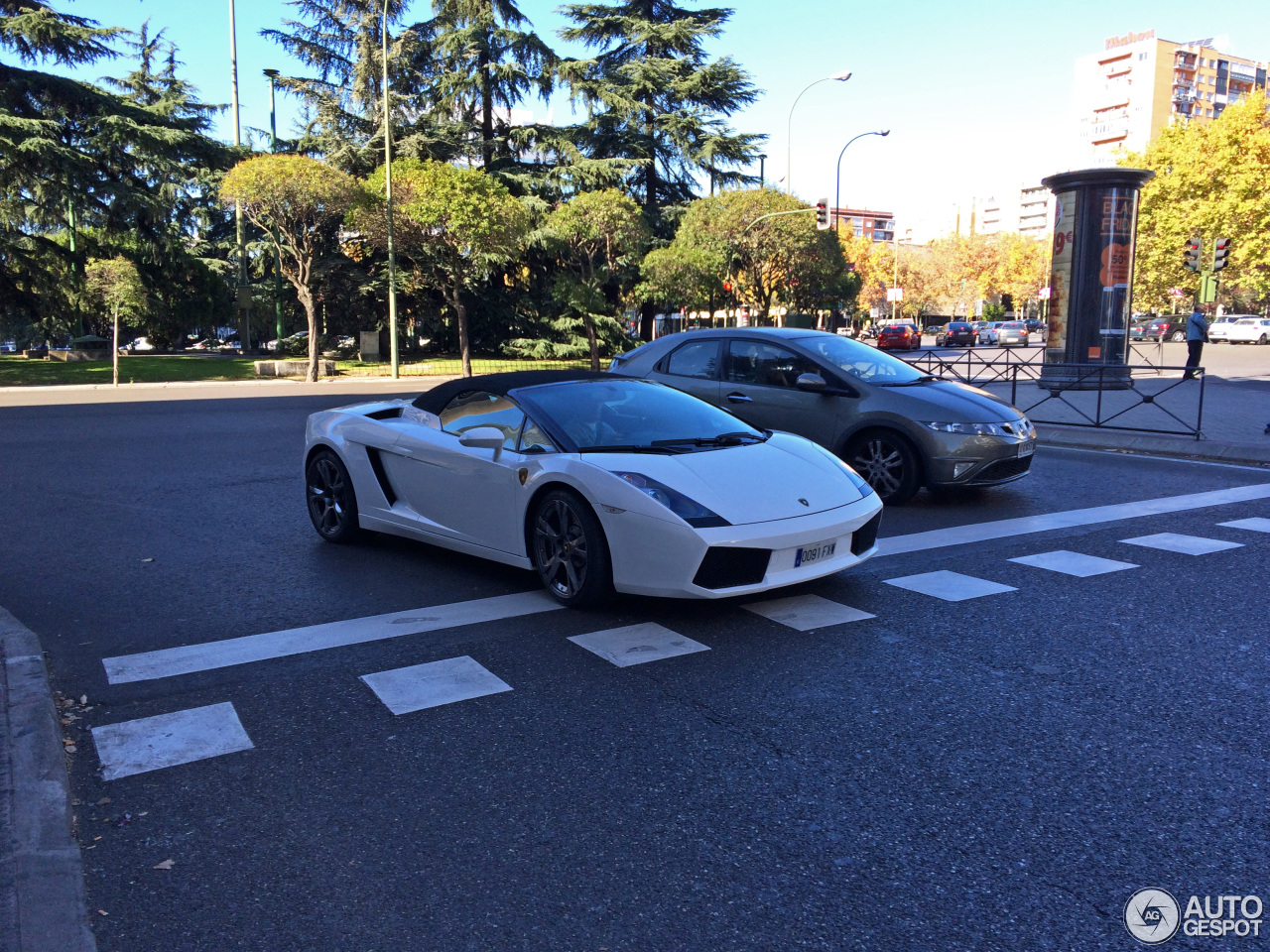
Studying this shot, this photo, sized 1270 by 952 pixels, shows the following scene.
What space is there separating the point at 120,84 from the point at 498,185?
26960 millimetres

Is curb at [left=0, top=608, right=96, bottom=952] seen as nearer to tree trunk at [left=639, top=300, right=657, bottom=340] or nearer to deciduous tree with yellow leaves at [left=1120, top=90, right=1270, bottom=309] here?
tree trunk at [left=639, top=300, right=657, bottom=340]

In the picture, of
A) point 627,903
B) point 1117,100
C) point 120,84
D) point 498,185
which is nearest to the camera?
point 627,903

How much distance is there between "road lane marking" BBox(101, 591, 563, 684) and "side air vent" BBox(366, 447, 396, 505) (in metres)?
1.29

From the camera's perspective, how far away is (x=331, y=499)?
709cm

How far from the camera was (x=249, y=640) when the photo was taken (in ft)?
16.3

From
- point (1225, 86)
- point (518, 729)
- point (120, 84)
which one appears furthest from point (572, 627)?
point (1225, 86)

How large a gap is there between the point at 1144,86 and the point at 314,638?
510 ft

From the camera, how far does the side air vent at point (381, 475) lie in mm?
6594

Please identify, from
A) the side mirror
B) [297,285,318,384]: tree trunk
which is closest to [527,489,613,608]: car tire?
the side mirror

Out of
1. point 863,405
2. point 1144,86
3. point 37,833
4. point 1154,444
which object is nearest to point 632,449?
point 37,833

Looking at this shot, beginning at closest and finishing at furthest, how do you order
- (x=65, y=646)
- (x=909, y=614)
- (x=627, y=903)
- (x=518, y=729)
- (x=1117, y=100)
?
(x=627, y=903)
(x=518, y=729)
(x=65, y=646)
(x=909, y=614)
(x=1117, y=100)

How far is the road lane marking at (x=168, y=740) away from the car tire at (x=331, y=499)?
2.89 meters

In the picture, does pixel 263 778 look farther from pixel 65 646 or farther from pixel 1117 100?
pixel 1117 100

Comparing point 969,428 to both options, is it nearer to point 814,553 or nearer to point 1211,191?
point 814,553
